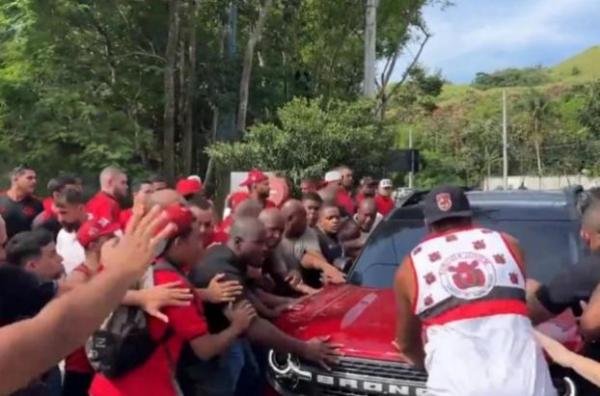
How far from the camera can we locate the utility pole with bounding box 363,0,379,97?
2955 cm

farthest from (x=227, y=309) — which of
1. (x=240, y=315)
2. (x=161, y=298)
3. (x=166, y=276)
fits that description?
(x=161, y=298)

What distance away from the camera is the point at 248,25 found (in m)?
28.6

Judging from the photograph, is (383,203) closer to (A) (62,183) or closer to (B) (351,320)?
(A) (62,183)

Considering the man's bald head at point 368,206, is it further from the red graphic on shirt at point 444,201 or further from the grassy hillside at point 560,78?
the grassy hillside at point 560,78

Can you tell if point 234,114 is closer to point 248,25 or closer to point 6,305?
point 248,25

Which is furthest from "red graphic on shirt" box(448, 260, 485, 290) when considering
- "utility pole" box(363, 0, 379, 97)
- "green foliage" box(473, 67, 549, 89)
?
"green foliage" box(473, 67, 549, 89)

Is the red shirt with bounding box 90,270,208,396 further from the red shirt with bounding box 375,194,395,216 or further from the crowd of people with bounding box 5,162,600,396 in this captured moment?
the red shirt with bounding box 375,194,395,216

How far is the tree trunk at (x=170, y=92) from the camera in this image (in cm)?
2323

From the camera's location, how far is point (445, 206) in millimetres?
4258

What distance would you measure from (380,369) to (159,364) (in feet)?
4.42

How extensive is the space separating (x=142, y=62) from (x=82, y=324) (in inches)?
916

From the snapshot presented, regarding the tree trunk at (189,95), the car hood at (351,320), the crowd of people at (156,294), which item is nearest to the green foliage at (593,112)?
the tree trunk at (189,95)

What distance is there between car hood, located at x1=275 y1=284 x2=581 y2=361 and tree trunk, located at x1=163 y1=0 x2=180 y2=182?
1679cm

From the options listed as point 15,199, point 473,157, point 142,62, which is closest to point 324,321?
point 15,199
